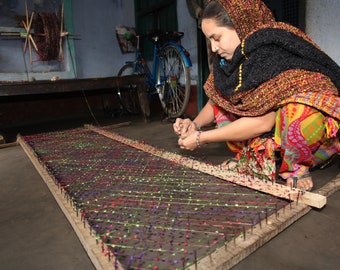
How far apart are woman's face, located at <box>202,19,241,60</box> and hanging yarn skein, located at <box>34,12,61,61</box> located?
363 cm

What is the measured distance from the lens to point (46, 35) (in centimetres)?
422

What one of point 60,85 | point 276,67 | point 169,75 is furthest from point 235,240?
point 169,75

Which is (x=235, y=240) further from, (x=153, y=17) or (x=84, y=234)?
(x=153, y=17)

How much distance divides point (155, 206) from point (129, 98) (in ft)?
12.7

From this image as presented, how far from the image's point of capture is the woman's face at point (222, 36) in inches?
51.9

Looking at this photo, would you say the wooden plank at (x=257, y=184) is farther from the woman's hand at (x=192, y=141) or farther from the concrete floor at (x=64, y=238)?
the woman's hand at (x=192, y=141)

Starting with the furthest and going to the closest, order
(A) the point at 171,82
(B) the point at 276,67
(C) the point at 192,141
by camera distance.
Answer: (A) the point at 171,82 < (C) the point at 192,141 < (B) the point at 276,67

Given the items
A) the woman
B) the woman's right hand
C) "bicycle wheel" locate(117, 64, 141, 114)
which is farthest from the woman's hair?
"bicycle wheel" locate(117, 64, 141, 114)

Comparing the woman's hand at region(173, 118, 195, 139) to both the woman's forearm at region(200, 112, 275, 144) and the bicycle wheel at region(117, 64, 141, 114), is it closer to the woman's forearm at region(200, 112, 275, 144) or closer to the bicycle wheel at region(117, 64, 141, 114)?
the woman's forearm at region(200, 112, 275, 144)

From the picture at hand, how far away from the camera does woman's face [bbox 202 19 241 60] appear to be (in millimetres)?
1319

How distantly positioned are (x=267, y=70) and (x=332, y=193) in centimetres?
70

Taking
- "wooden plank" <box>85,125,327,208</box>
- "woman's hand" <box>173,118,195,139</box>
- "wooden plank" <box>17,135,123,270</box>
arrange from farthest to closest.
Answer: "woman's hand" <box>173,118,195,139</box>
"wooden plank" <box>85,125,327,208</box>
"wooden plank" <box>17,135,123,270</box>

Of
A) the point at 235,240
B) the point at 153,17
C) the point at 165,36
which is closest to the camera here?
the point at 235,240

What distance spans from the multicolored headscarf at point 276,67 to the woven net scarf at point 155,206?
0.45 metres
